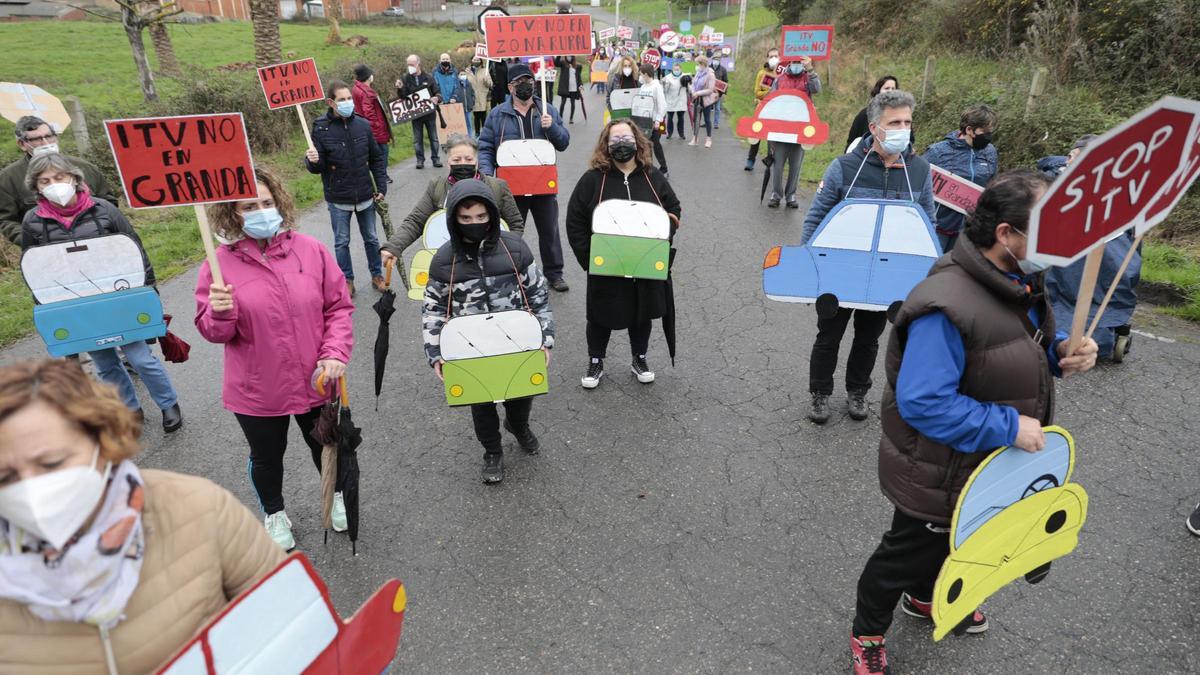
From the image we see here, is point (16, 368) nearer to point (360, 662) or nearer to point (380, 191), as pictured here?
point (360, 662)

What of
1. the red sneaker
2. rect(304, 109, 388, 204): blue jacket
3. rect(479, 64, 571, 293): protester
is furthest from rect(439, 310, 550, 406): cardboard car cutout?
rect(304, 109, 388, 204): blue jacket

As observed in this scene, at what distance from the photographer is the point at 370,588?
328 cm

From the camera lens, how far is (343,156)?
6359 mm

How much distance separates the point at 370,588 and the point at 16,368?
7.31 feet

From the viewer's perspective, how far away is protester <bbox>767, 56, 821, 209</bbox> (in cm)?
931

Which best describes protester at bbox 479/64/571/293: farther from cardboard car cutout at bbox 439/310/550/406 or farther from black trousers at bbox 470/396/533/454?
cardboard car cutout at bbox 439/310/550/406

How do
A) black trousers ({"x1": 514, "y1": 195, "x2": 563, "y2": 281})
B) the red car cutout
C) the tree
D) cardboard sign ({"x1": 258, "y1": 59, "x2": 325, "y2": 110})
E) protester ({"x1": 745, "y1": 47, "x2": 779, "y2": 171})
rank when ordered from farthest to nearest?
the tree < protester ({"x1": 745, "y1": 47, "x2": 779, "y2": 171}) < the red car cutout < cardboard sign ({"x1": 258, "y1": 59, "x2": 325, "y2": 110}) < black trousers ({"x1": 514, "y1": 195, "x2": 563, "y2": 281})

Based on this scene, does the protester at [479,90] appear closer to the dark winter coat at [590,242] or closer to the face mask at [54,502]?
the dark winter coat at [590,242]

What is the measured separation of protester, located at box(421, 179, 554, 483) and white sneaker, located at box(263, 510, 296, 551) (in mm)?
1076

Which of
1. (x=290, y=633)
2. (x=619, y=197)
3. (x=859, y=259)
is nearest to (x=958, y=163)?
(x=859, y=259)

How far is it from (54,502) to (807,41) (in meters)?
11.4

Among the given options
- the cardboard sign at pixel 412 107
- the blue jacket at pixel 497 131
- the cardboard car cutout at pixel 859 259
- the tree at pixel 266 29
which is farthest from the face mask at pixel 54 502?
the tree at pixel 266 29

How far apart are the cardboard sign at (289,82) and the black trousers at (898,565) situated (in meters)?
6.77

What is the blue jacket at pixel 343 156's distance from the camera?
6.36m
